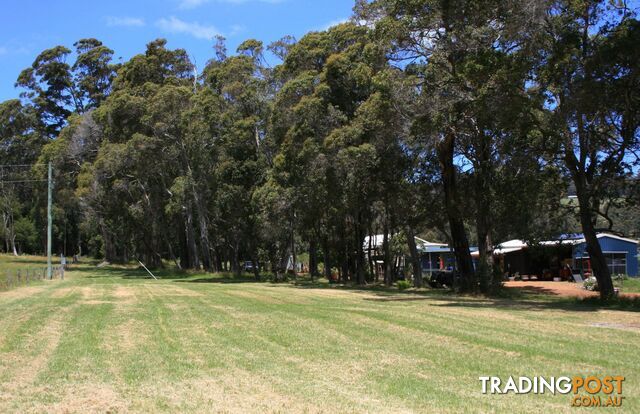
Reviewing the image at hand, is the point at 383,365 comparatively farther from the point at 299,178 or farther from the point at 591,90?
the point at 299,178

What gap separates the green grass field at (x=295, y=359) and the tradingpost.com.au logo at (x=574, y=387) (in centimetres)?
17

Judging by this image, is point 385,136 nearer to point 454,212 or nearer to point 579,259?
point 454,212

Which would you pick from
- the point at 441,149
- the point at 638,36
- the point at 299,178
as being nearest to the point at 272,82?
the point at 299,178

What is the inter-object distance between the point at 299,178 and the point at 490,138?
13.0 meters

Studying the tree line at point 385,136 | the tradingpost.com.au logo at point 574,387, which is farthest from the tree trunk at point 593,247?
the tradingpost.com.au logo at point 574,387

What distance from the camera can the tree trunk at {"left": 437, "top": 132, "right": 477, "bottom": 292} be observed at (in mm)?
28391

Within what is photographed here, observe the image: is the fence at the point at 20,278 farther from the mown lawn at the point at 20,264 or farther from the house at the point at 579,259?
the house at the point at 579,259

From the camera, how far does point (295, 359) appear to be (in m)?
9.88

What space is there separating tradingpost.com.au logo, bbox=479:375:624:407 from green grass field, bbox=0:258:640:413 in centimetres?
17

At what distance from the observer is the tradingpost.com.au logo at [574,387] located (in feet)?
23.6

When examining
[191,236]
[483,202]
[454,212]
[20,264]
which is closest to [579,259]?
[483,202]

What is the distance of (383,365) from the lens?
929 cm

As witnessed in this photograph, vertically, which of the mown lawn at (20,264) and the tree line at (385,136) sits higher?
the tree line at (385,136)

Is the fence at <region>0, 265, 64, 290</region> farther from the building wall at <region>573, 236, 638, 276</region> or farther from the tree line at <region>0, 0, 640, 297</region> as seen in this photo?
the building wall at <region>573, 236, 638, 276</region>
